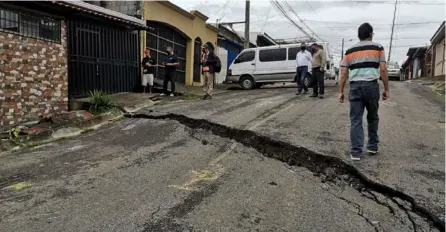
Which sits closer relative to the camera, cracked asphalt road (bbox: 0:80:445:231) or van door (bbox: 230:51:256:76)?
cracked asphalt road (bbox: 0:80:445:231)

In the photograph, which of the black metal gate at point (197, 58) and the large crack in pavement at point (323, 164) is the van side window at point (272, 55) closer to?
the black metal gate at point (197, 58)

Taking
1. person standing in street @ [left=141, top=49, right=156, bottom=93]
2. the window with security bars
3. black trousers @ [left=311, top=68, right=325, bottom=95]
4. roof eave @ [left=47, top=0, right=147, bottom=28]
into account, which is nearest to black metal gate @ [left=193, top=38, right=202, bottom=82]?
roof eave @ [left=47, top=0, right=147, bottom=28]

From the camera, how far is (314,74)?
1101 cm

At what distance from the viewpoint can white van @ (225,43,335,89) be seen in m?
15.9

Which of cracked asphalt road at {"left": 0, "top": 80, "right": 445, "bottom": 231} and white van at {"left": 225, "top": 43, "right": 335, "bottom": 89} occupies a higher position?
white van at {"left": 225, "top": 43, "right": 335, "bottom": 89}

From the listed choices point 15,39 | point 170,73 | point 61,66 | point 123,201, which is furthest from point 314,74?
point 123,201

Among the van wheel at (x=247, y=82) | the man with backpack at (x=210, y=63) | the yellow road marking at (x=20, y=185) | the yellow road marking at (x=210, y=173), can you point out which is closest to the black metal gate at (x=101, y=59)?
the man with backpack at (x=210, y=63)

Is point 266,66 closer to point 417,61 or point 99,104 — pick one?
point 99,104

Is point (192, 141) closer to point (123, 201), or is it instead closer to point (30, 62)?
point (123, 201)

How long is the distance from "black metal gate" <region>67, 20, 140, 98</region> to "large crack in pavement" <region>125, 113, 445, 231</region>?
480 centimetres

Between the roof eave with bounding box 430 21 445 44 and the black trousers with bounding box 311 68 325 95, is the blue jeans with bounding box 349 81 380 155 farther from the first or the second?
the roof eave with bounding box 430 21 445 44

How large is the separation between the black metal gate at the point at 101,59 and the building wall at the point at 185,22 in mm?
1172

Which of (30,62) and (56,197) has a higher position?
(30,62)

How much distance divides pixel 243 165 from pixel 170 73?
25.8 ft
